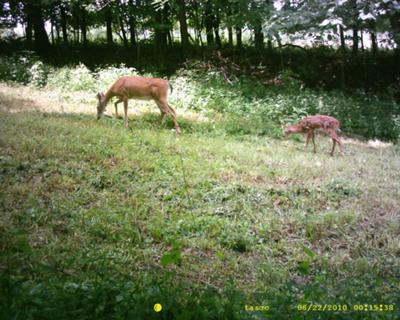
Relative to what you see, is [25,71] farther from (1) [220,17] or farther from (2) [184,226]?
(2) [184,226]

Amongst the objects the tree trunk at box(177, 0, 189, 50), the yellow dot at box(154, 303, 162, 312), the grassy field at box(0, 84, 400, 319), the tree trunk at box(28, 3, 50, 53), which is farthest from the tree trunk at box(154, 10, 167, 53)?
the yellow dot at box(154, 303, 162, 312)

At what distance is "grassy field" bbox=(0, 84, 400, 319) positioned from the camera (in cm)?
341

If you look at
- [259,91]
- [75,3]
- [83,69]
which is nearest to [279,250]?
[259,91]

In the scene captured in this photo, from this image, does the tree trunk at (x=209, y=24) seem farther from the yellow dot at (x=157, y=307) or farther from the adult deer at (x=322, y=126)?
the yellow dot at (x=157, y=307)

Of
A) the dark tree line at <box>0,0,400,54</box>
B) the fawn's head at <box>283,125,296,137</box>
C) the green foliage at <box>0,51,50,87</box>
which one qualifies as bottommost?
the fawn's head at <box>283,125,296,137</box>

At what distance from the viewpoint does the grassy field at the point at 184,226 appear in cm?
341

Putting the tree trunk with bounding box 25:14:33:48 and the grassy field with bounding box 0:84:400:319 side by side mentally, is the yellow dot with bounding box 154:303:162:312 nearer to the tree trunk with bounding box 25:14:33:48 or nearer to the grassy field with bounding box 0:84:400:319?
the grassy field with bounding box 0:84:400:319

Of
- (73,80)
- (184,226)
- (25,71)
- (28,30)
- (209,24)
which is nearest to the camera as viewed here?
(184,226)

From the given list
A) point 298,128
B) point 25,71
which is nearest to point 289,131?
point 298,128

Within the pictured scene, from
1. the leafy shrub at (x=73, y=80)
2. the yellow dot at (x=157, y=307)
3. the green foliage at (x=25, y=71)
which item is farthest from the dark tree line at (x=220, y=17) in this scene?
the yellow dot at (x=157, y=307)

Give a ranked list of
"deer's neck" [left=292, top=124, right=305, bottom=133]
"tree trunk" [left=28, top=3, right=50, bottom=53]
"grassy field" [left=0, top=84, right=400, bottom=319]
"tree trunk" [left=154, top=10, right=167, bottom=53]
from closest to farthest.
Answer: "grassy field" [left=0, top=84, right=400, bottom=319] → "deer's neck" [left=292, top=124, right=305, bottom=133] → "tree trunk" [left=154, top=10, right=167, bottom=53] → "tree trunk" [left=28, top=3, right=50, bottom=53]

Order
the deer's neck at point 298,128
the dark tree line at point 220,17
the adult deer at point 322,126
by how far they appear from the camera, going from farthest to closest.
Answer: the dark tree line at point 220,17 → the deer's neck at point 298,128 → the adult deer at point 322,126

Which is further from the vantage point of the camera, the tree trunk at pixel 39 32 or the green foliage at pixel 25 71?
the tree trunk at pixel 39 32

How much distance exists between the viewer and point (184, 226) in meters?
6.25
